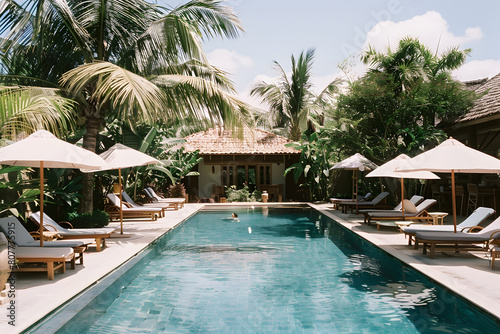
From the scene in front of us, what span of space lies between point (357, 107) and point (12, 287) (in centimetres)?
1344

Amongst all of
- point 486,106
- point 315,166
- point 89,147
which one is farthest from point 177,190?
point 486,106

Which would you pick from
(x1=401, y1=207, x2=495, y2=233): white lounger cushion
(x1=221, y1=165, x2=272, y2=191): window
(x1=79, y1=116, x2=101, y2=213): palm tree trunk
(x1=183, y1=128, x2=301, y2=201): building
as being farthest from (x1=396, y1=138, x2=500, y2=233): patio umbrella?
(x1=221, y1=165, x2=272, y2=191): window

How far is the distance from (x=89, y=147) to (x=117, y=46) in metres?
2.82

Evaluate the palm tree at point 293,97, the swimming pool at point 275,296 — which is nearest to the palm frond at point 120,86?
the swimming pool at point 275,296

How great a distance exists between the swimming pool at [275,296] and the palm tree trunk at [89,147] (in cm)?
248

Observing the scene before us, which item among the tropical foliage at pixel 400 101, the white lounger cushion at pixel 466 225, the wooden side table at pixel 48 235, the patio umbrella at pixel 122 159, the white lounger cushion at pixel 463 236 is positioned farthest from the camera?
the tropical foliage at pixel 400 101

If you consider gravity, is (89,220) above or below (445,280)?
above

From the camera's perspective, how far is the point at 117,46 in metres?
12.1

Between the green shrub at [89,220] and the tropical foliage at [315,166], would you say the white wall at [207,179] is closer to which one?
the tropical foliage at [315,166]

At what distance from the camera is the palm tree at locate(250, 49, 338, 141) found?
32.3 meters

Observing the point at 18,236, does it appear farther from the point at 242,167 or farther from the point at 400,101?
the point at 242,167

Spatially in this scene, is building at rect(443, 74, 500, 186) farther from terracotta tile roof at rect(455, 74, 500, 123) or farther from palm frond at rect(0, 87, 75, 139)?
palm frond at rect(0, 87, 75, 139)

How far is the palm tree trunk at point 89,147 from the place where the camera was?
11.6 m

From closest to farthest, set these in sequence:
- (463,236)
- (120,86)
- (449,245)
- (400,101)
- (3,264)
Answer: (3,264)
(463,236)
(449,245)
(120,86)
(400,101)
